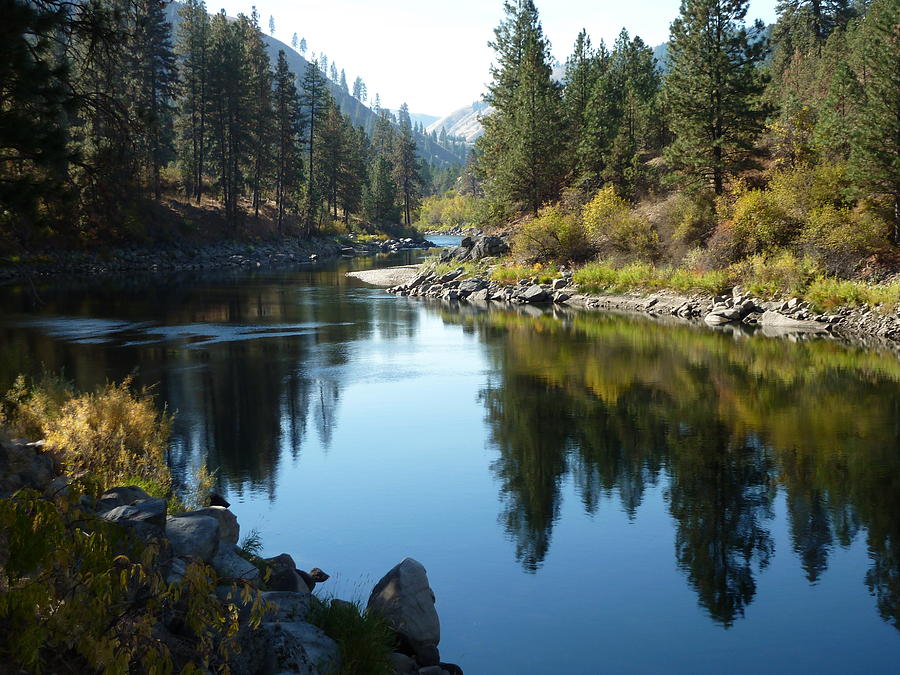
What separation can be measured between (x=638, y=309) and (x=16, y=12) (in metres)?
34.5

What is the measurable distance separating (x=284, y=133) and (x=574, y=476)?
7648 cm

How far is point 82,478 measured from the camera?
1002 centimetres

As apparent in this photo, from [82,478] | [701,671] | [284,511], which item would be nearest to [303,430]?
[284,511]

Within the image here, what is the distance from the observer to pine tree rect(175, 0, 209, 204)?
72188 mm

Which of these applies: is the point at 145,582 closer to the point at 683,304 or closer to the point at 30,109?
the point at 30,109

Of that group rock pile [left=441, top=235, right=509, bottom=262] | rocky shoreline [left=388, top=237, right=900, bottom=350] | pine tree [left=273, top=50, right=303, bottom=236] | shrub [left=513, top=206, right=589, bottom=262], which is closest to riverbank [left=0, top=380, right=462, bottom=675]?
rocky shoreline [left=388, top=237, right=900, bottom=350]

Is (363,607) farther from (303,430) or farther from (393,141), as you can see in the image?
(393,141)

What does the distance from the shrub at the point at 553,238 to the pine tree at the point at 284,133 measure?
127 ft

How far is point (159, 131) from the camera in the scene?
1149 centimetres


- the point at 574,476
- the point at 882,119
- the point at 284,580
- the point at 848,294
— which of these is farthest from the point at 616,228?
the point at 284,580

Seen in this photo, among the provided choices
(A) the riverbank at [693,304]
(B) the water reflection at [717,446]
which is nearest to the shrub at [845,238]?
(A) the riverbank at [693,304]

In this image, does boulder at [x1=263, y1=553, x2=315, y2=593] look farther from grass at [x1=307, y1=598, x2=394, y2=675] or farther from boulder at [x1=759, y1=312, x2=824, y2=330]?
boulder at [x1=759, y1=312, x2=824, y2=330]

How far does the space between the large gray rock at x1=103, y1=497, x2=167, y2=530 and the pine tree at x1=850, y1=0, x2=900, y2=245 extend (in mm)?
34542

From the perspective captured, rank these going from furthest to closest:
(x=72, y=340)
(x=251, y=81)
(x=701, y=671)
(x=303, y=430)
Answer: (x=251, y=81) < (x=72, y=340) < (x=303, y=430) < (x=701, y=671)
